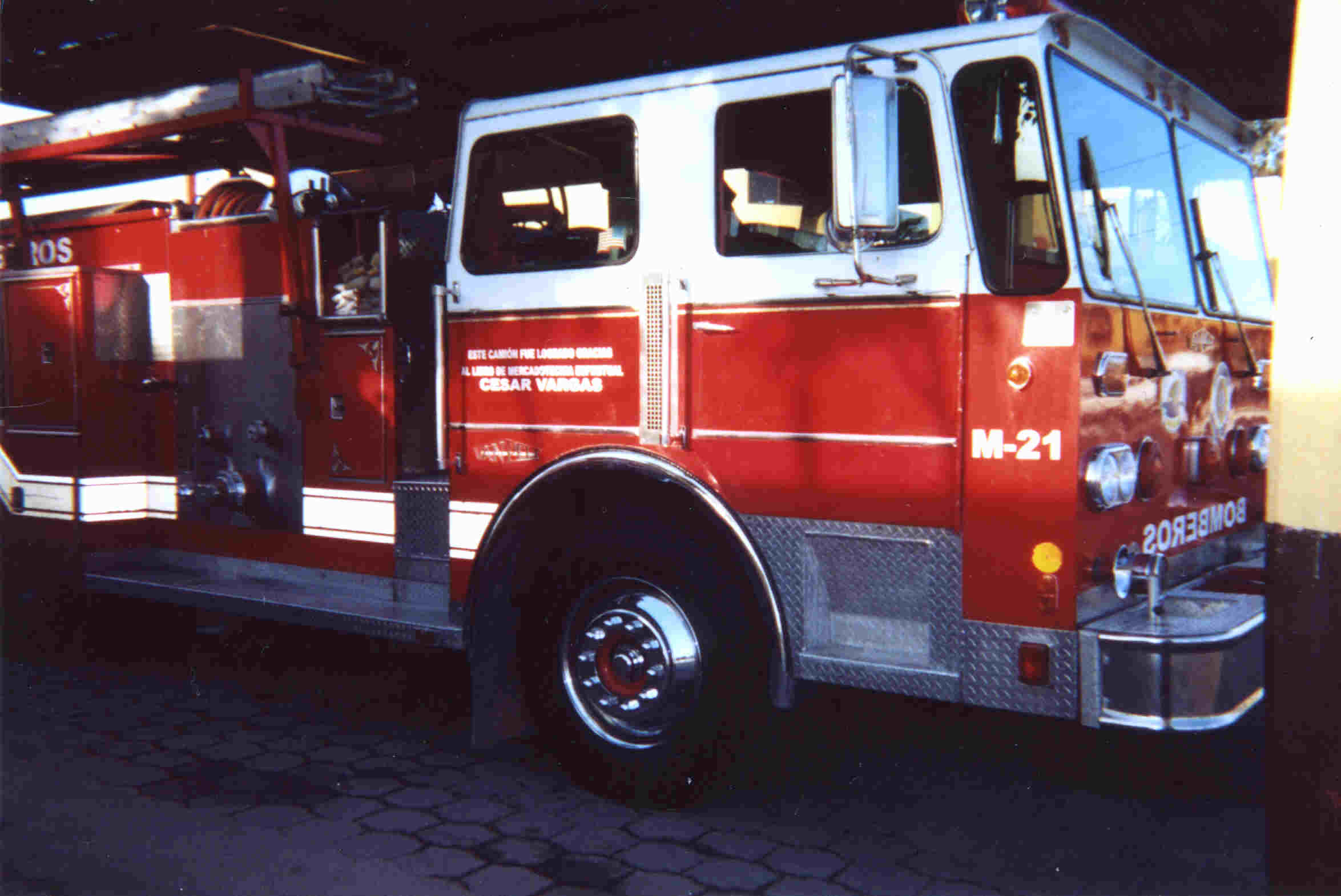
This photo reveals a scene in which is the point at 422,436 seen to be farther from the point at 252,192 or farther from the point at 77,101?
the point at 77,101

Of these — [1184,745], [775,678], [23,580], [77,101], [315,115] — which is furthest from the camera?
[77,101]

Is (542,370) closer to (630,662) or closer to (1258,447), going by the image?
(630,662)

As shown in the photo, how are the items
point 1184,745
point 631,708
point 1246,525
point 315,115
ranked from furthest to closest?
point 315,115, point 1184,745, point 1246,525, point 631,708

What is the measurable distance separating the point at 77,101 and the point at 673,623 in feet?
19.4

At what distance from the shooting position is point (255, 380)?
552 centimetres

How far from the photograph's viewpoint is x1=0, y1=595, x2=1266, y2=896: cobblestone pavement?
11.8ft

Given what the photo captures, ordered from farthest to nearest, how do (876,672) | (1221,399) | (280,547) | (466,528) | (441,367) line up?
(280,547) < (441,367) < (466,528) < (1221,399) < (876,672)

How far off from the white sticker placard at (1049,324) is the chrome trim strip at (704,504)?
42.1 inches

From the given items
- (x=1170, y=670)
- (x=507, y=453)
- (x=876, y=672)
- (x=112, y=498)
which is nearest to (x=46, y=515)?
(x=112, y=498)

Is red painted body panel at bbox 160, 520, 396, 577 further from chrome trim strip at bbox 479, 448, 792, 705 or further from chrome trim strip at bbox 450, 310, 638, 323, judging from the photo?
chrome trim strip at bbox 450, 310, 638, 323

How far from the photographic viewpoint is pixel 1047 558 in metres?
3.29

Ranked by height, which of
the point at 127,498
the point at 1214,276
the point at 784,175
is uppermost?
the point at 784,175

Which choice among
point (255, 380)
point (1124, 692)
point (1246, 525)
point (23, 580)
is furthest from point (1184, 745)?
point (23, 580)

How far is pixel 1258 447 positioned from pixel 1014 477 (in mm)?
1659
